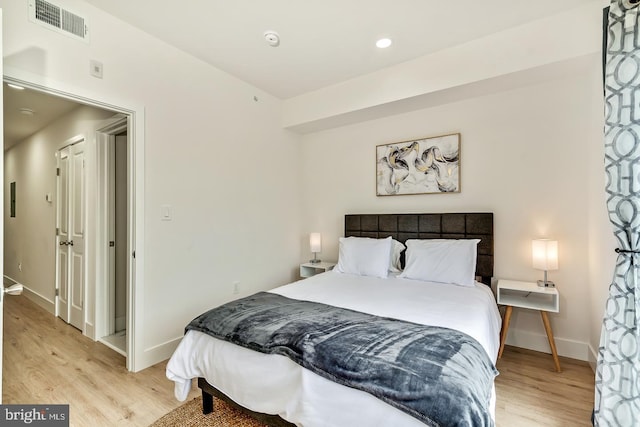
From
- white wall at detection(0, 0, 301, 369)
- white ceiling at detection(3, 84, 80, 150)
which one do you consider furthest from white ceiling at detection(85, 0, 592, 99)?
white ceiling at detection(3, 84, 80, 150)

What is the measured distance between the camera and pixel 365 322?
1709 millimetres

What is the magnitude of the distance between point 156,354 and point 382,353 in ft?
7.20

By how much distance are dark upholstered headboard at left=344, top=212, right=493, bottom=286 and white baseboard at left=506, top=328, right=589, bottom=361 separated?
1.76 ft

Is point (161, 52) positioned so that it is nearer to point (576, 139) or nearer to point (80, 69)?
point (80, 69)

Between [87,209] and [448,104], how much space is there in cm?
391

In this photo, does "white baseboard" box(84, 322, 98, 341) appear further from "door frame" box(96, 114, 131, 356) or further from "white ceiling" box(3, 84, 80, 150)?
"white ceiling" box(3, 84, 80, 150)

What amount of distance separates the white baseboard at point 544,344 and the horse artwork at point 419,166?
1462 mm

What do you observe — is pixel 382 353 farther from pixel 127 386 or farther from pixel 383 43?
pixel 383 43

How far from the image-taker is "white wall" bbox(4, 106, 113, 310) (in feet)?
12.0

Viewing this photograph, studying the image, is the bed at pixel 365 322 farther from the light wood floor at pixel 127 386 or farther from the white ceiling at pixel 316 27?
the white ceiling at pixel 316 27

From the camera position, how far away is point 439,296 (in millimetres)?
2309

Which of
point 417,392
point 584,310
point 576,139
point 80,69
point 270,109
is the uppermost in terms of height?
point 270,109

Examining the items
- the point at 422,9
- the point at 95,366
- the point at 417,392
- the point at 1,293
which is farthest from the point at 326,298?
the point at 422,9

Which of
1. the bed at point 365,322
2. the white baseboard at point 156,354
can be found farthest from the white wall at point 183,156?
the bed at point 365,322
